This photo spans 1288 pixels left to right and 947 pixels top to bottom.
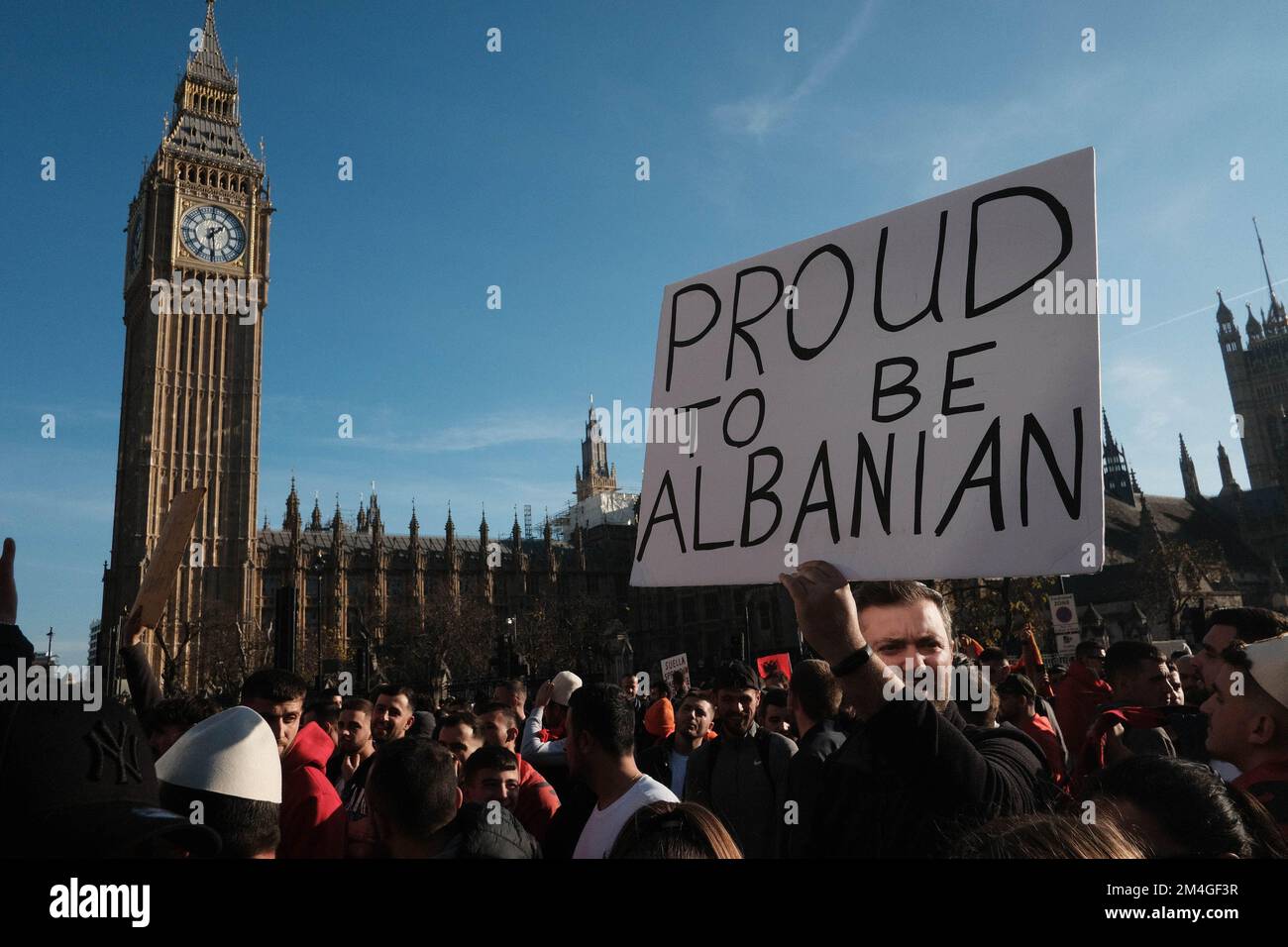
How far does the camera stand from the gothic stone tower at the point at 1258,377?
3671 inches

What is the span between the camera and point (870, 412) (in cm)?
246

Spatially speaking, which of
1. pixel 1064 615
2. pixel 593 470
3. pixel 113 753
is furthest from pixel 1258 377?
pixel 113 753

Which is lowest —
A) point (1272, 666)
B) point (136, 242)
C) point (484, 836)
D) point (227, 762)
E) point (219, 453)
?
point (484, 836)

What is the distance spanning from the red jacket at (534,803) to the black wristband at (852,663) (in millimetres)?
2807

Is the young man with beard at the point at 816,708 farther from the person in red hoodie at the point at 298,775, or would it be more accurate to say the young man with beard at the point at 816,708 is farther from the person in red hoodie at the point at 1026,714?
the person in red hoodie at the point at 298,775

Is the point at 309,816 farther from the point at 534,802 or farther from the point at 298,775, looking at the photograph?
the point at 534,802

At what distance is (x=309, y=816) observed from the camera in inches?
147

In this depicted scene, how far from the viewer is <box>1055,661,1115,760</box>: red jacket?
18.4 feet

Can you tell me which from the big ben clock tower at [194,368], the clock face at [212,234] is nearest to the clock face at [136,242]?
the big ben clock tower at [194,368]

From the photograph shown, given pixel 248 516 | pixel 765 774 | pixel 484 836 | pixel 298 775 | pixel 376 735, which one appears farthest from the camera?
pixel 248 516

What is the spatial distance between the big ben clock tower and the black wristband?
63467 millimetres

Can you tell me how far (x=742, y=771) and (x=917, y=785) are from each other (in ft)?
10.2

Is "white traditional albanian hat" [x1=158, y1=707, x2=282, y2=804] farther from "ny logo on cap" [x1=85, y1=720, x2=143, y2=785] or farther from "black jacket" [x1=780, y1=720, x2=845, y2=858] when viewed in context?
"black jacket" [x1=780, y1=720, x2=845, y2=858]
